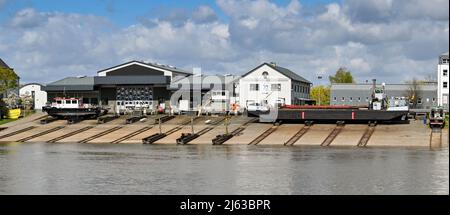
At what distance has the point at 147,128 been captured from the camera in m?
57.7

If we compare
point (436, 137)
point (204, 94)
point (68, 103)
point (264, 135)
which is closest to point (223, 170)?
point (264, 135)

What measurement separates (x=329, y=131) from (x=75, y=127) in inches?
861

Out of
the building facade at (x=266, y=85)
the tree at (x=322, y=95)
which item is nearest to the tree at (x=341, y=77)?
the tree at (x=322, y=95)

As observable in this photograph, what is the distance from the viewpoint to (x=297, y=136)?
51000 millimetres

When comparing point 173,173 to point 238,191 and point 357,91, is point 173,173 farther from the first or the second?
point 357,91

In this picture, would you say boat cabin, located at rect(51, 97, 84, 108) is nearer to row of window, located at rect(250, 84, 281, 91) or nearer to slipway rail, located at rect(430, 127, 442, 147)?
row of window, located at rect(250, 84, 281, 91)

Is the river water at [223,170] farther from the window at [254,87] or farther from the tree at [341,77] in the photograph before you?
the tree at [341,77]

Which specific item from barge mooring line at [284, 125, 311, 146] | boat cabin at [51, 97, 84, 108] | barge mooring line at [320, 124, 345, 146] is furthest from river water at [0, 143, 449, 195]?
boat cabin at [51, 97, 84, 108]

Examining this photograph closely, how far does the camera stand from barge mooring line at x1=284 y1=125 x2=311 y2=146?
4809 cm

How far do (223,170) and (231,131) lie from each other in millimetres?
22156

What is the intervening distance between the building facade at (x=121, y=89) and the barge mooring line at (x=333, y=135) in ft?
75.4

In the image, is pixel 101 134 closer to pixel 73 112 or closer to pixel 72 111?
pixel 73 112

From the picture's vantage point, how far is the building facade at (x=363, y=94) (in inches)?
3736
